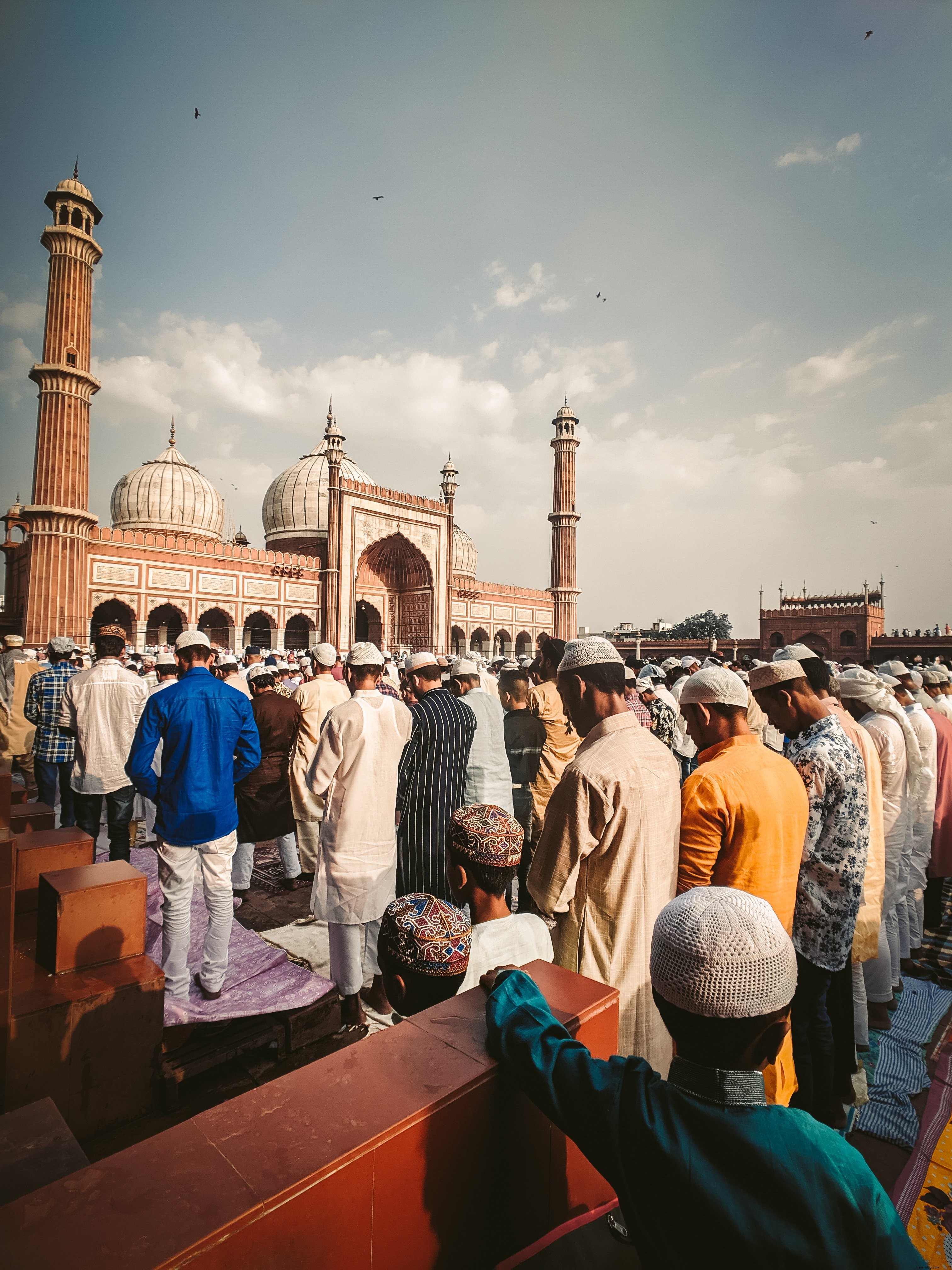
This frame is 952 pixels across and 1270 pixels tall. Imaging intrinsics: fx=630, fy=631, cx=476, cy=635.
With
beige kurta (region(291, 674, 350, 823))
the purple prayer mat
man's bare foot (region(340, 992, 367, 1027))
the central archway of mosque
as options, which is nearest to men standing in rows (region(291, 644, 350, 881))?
beige kurta (region(291, 674, 350, 823))

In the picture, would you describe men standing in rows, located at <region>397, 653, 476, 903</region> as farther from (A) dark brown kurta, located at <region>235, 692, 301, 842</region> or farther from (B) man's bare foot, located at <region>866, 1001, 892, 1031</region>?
(B) man's bare foot, located at <region>866, 1001, 892, 1031</region>

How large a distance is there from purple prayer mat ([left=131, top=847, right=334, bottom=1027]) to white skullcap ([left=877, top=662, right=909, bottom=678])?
18.5 ft

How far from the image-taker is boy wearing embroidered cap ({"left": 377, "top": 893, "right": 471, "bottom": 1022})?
1350mm

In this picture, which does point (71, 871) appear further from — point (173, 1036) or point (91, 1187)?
point (91, 1187)

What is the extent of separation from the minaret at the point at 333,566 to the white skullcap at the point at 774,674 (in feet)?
67.6

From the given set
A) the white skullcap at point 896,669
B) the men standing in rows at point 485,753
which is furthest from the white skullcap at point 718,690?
the white skullcap at point 896,669

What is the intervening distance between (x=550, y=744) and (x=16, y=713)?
5.16 m

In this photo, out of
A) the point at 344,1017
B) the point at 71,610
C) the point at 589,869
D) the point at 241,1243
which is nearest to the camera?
the point at 241,1243

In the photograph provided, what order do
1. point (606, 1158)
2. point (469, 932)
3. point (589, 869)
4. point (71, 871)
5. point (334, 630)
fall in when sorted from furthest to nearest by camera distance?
point (334, 630)
point (71, 871)
point (589, 869)
point (469, 932)
point (606, 1158)

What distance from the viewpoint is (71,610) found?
16656 millimetres

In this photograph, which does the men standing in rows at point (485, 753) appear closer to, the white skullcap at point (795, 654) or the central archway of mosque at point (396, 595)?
the white skullcap at point (795, 654)

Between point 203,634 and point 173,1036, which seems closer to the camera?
point 173,1036

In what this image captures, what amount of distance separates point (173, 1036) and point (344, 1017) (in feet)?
2.40

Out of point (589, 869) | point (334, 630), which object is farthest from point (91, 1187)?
point (334, 630)
